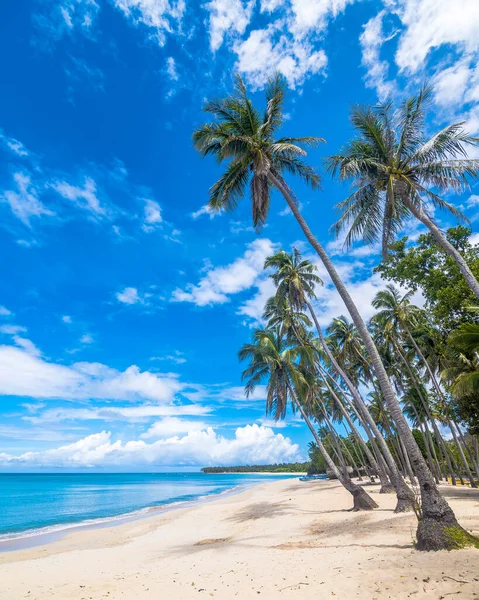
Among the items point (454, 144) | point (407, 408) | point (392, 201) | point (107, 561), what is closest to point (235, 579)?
point (107, 561)

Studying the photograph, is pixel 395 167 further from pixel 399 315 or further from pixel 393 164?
pixel 399 315

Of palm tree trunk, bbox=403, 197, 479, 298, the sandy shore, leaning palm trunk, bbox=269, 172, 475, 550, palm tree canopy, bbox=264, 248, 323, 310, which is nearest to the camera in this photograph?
the sandy shore

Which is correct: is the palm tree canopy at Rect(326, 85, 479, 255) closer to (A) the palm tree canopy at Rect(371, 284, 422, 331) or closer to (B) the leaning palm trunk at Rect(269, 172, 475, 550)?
(B) the leaning palm trunk at Rect(269, 172, 475, 550)

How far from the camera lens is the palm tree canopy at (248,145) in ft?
39.8

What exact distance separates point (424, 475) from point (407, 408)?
30.2 m

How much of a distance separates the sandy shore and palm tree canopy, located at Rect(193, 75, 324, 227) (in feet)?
33.0

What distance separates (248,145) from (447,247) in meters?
7.13

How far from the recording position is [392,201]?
1095cm

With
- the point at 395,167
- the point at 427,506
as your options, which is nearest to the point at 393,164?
the point at 395,167

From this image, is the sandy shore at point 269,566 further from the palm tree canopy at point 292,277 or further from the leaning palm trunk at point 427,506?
the palm tree canopy at point 292,277

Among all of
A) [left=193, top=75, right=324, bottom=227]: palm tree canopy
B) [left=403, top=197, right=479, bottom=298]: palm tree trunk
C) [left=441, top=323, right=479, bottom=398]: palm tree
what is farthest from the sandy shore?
[left=193, top=75, right=324, bottom=227]: palm tree canopy

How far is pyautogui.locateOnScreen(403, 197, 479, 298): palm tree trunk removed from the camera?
A: 973 cm

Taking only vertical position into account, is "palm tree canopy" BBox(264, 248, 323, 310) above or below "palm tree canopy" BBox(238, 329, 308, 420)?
A: above

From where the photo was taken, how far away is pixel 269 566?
7164 millimetres
